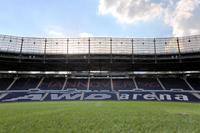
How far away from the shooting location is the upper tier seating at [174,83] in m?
51.4

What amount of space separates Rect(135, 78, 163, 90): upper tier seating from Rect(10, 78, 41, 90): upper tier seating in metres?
23.2

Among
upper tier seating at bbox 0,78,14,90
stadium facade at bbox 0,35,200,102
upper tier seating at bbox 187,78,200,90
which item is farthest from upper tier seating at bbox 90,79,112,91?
upper tier seating at bbox 0,78,14,90

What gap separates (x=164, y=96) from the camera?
45000 millimetres

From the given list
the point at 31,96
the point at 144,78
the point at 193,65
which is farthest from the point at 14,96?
the point at 193,65

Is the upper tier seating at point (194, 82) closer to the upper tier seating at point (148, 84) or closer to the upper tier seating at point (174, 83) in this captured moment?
the upper tier seating at point (174, 83)

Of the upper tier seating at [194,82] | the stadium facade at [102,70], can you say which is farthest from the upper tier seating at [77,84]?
the upper tier seating at [194,82]

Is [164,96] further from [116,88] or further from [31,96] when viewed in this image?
[31,96]

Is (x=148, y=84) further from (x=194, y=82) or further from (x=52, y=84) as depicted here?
(x=52, y=84)

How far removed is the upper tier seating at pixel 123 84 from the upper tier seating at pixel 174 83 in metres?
7.41

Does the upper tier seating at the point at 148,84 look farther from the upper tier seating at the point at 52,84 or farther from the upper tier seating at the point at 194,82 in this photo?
the upper tier seating at the point at 52,84

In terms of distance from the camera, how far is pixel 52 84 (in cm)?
5422

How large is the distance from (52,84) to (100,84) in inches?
424

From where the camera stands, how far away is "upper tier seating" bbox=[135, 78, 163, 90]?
51875mm

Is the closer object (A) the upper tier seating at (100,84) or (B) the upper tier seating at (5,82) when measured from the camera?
(B) the upper tier seating at (5,82)
